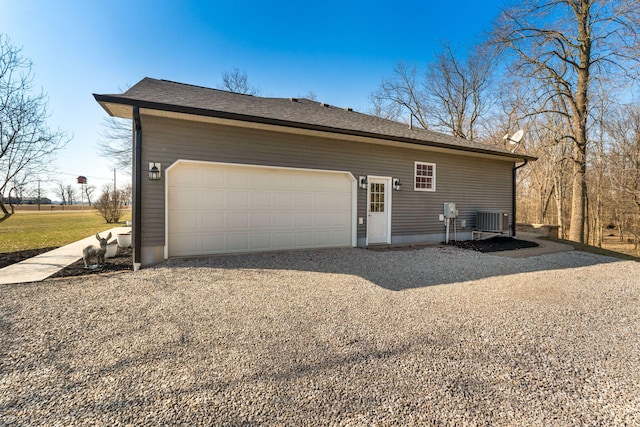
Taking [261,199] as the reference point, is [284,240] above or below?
below

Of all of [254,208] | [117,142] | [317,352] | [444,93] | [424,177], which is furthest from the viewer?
[444,93]

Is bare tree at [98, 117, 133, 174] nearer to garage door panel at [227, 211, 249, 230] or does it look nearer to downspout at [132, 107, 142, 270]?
downspout at [132, 107, 142, 270]

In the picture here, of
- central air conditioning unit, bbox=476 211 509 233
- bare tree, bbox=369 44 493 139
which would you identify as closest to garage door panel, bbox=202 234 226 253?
central air conditioning unit, bbox=476 211 509 233

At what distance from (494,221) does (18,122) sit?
1414cm

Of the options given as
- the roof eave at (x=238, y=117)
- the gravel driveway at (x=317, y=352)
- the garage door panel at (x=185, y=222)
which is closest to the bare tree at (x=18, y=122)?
the roof eave at (x=238, y=117)

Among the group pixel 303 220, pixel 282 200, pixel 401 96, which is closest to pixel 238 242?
pixel 282 200

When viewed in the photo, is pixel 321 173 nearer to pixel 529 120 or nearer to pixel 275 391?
pixel 275 391

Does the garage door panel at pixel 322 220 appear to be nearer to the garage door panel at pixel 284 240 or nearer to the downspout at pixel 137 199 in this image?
the garage door panel at pixel 284 240

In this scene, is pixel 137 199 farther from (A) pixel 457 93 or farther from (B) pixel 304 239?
(A) pixel 457 93

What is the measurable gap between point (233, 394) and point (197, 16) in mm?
11268

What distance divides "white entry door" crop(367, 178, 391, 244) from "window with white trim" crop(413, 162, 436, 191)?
1.10 metres

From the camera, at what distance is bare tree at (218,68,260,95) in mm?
19531

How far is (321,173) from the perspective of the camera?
7301 mm

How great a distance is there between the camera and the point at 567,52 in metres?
11.8
